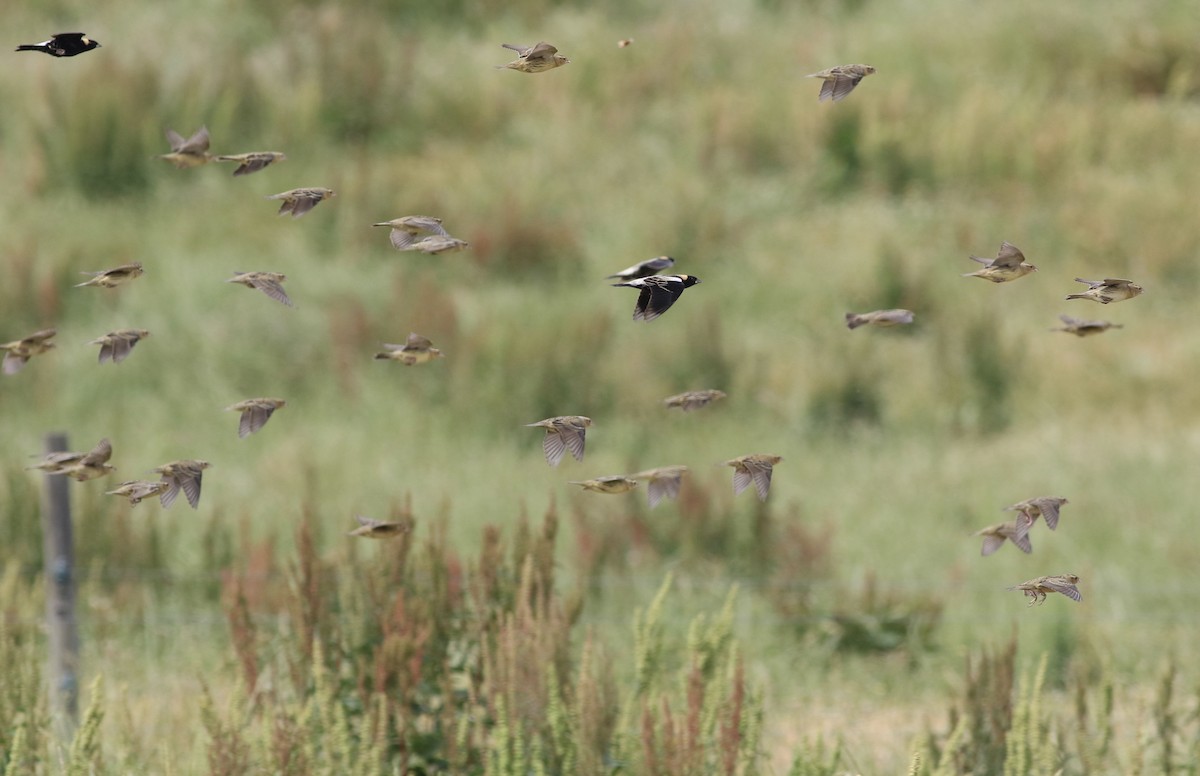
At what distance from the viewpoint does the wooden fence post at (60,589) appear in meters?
6.01

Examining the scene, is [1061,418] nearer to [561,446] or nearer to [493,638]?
[493,638]

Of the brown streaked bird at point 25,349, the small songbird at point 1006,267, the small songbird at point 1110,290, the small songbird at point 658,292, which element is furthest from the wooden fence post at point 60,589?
the small songbird at point 1110,290

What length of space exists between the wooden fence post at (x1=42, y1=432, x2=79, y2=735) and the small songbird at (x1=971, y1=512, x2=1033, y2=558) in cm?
368

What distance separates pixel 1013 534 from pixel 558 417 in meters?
1.03

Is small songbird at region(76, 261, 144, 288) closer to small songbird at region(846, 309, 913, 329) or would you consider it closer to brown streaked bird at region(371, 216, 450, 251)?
brown streaked bird at region(371, 216, 450, 251)

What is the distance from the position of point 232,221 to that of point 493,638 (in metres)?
7.96

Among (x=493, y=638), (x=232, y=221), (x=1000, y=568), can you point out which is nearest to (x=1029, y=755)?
(x=493, y=638)

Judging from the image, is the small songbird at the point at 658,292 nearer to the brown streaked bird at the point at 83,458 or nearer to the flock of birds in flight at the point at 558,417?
the flock of birds in flight at the point at 558,417

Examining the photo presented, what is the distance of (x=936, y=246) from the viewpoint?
12.2 meters

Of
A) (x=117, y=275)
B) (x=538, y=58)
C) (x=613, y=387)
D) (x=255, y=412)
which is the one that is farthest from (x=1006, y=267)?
(x=613, y=387)

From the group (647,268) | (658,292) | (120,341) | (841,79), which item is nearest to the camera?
(658,292)

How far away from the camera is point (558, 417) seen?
3547mm

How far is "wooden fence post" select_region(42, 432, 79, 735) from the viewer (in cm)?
601

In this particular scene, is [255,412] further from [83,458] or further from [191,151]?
[191,151]
